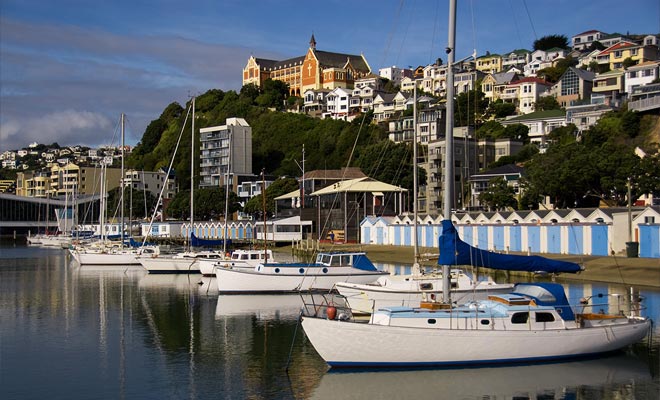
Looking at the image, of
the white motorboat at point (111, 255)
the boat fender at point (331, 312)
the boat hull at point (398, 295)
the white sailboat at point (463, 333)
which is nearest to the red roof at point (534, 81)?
the white motorboat at point (111, 255)

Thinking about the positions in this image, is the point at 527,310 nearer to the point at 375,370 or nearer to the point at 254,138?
the point at 375,370

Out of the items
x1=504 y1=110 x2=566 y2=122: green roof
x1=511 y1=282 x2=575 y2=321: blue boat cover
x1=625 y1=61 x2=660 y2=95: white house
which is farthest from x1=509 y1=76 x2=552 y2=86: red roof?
x1=511 y1=282 x2=575 y2=321: blue boat cover

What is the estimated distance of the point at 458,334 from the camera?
941 inches

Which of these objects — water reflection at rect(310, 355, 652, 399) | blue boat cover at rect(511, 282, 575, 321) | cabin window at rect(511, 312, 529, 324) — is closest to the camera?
water reflection at rect(310, 355, 652, 399)

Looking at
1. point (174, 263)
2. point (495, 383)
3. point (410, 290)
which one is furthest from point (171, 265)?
point (495, 383)

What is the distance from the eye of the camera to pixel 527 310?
2450cm

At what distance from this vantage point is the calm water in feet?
75.2

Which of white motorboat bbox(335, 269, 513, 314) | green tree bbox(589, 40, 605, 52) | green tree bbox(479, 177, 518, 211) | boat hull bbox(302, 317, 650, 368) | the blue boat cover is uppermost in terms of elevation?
green tree bbox(589, 40, 605, 52)

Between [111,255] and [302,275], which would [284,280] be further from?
[111,255]

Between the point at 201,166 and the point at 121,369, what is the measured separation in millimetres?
161503

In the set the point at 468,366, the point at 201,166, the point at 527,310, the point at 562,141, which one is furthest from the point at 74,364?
the point at 201,166

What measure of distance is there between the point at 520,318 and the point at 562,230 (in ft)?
131

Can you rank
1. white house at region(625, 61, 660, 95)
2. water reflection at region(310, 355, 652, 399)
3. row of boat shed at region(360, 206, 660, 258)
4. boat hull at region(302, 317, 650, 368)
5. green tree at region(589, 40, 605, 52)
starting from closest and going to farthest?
water reflection at region(310, 355, 652, 399) → boat hull at region(302, 317, 650, 368) → row of boat shed at region(360, 206, 660, 258) → white house at region(625, 61, 660, 95) → green tree at region(589, 40, 605, 52)

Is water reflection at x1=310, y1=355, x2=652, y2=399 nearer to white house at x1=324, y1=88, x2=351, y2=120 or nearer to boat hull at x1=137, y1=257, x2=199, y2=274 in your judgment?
boat hull at x1=137, y1=257, x2=199, y2=274
